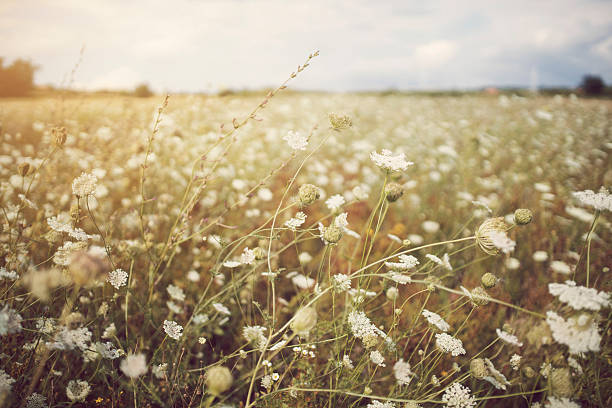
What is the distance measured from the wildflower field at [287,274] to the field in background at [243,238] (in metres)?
0.03

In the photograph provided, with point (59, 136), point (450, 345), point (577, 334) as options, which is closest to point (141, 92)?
point (59, 136)

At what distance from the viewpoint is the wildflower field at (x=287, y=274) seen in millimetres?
1278

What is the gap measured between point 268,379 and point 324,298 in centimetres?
96

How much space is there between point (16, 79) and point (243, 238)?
10.5 metres

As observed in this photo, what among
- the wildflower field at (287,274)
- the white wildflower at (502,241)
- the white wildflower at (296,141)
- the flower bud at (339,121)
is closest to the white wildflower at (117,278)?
the wildflower field at (287,274)

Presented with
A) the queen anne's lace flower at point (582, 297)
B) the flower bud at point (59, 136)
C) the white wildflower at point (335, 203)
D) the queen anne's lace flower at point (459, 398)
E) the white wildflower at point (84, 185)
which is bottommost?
the queen anne's lace flower at point (459, 398)

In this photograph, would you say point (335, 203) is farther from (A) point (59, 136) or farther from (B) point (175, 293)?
(A) point (59, 136)

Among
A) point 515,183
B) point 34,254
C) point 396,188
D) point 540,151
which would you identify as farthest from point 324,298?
point 540,151

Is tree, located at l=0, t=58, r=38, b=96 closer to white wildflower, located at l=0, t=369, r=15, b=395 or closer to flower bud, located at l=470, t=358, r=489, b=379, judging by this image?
white wildflower, located at l=0, t=369, r=15, b=395

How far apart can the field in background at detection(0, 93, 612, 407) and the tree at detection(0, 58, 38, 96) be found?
12.1ft

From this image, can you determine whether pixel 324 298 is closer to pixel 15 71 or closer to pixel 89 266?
pixel 89 266

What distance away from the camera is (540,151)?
6406mm

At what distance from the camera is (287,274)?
229 cm

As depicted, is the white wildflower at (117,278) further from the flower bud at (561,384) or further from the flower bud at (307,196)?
the flower bud at (561,384)
